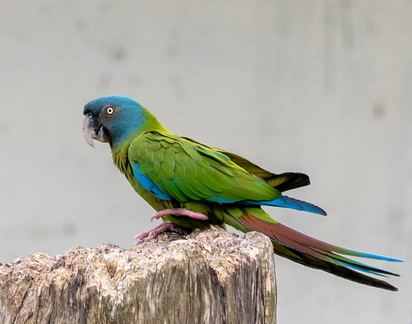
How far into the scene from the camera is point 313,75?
2271 millimetres

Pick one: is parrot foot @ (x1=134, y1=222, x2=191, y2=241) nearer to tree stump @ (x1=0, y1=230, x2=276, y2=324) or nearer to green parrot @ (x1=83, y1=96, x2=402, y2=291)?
green parrot @ (x1=83, y1=96, x2=402, y2=291)

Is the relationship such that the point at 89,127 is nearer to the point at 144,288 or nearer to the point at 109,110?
the point at 109,110

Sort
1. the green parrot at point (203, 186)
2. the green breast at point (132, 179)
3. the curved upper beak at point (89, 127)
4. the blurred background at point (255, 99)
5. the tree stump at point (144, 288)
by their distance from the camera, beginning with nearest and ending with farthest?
the tree stump at point (144, 288) → the green parrot at point (203, 186) → the green breast at point (132, 179) → the curved upper beak at point (89, 127) → the blurred background at point (255, 99)

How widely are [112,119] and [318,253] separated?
62 cm

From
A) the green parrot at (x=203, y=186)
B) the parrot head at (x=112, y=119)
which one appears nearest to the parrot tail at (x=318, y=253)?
the green parrot at (x=203, y=186)

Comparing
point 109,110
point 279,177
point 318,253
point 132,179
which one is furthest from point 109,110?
point 318,253

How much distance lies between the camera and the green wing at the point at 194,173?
1408 mm

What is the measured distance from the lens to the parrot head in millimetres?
1593

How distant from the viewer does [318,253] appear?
123 centimetres

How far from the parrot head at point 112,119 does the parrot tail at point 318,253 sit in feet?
1.28

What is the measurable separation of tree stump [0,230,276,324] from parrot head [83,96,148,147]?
686 millimetres

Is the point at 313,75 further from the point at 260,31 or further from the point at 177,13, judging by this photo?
the point at 177,13

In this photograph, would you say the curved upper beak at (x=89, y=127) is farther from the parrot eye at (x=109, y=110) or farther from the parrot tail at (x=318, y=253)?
the parrot tail at (x=318, y=253)

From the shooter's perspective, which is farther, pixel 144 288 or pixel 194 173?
pixel 194 173
